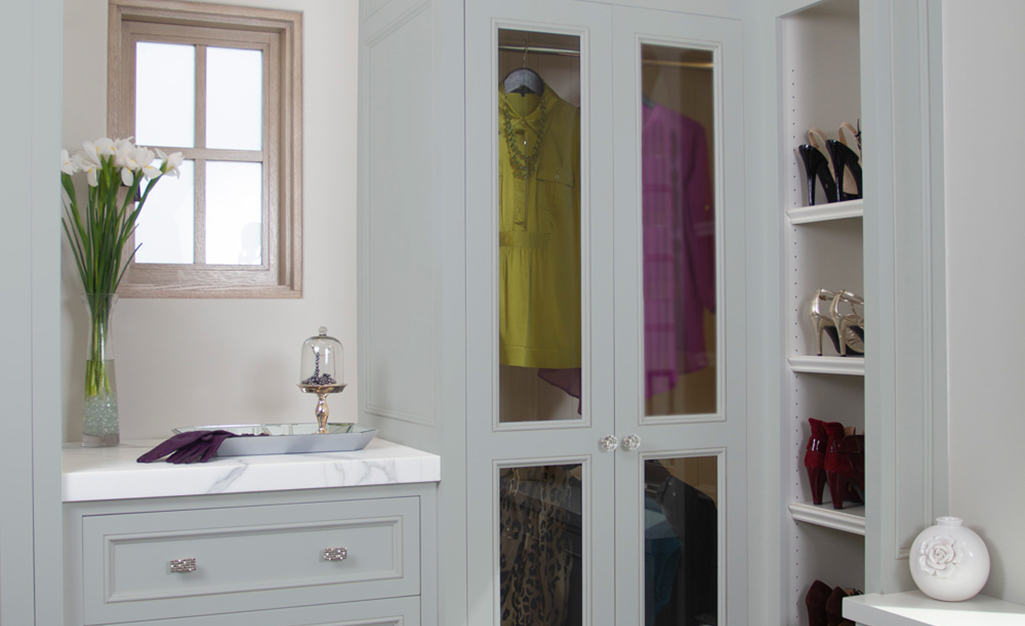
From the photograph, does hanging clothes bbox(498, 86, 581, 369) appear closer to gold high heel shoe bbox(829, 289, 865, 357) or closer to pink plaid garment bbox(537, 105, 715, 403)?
pink plaid garment bbox(537, 105, 715, 403)

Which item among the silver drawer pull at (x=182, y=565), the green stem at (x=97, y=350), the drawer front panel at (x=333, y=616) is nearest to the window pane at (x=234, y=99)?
the green stem at (x=97, y=350)

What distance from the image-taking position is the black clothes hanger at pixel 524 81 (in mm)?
2016

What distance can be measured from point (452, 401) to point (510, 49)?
84cm

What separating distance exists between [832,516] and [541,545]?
0.70 metres

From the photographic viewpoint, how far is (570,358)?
205cm

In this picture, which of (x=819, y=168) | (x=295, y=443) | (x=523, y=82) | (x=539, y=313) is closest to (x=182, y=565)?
(x=295, y=443)

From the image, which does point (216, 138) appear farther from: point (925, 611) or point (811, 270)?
point (925, 611)

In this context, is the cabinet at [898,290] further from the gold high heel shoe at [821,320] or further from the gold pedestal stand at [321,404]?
the gold pedestal stand at [321,404]

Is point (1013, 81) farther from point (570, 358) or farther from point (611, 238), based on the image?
point (570, 358)

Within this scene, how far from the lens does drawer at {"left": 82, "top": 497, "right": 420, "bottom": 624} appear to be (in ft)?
5.60

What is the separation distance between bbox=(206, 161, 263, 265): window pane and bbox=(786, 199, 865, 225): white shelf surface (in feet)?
4.85

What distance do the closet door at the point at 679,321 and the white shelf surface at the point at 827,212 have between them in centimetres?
14

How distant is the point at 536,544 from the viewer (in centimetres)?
201

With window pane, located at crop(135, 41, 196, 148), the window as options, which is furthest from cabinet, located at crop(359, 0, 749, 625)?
window pane, located at crop(135, 41, 196, 148)
